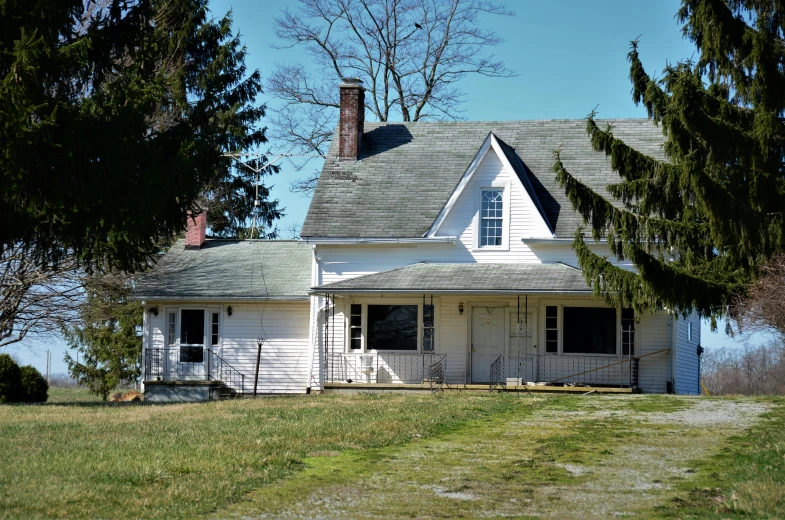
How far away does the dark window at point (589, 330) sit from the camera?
2628 centimetres

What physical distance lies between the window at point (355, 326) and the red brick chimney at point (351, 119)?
4.93 meters

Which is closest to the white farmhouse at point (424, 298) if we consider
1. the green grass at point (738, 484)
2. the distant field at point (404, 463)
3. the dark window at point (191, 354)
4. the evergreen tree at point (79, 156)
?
the dark window at point (191, 354)

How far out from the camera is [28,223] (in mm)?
20047

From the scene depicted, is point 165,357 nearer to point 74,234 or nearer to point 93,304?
point 93,304

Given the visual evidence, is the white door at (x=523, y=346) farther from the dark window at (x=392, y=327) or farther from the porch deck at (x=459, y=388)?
the dark window at (x=392, y=327)

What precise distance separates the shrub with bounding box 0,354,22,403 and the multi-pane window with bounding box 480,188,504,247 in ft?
41.0

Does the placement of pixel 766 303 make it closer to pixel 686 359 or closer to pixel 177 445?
pixel 686 359

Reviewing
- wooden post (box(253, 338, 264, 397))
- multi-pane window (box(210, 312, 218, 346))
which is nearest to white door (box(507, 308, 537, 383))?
wooden post (box(253, 338, 264, 397))

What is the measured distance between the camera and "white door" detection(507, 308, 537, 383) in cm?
2628

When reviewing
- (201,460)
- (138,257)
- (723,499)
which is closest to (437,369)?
(138,257)

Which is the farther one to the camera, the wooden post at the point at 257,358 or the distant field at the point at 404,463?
the wooden post at the point at 257,358

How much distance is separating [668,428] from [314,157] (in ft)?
90.7

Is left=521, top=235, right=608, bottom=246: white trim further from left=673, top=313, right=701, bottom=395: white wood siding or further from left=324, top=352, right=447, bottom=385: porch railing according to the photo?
left=324, top=352, right=447, bottom=385: porch railing

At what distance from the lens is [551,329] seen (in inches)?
1044
